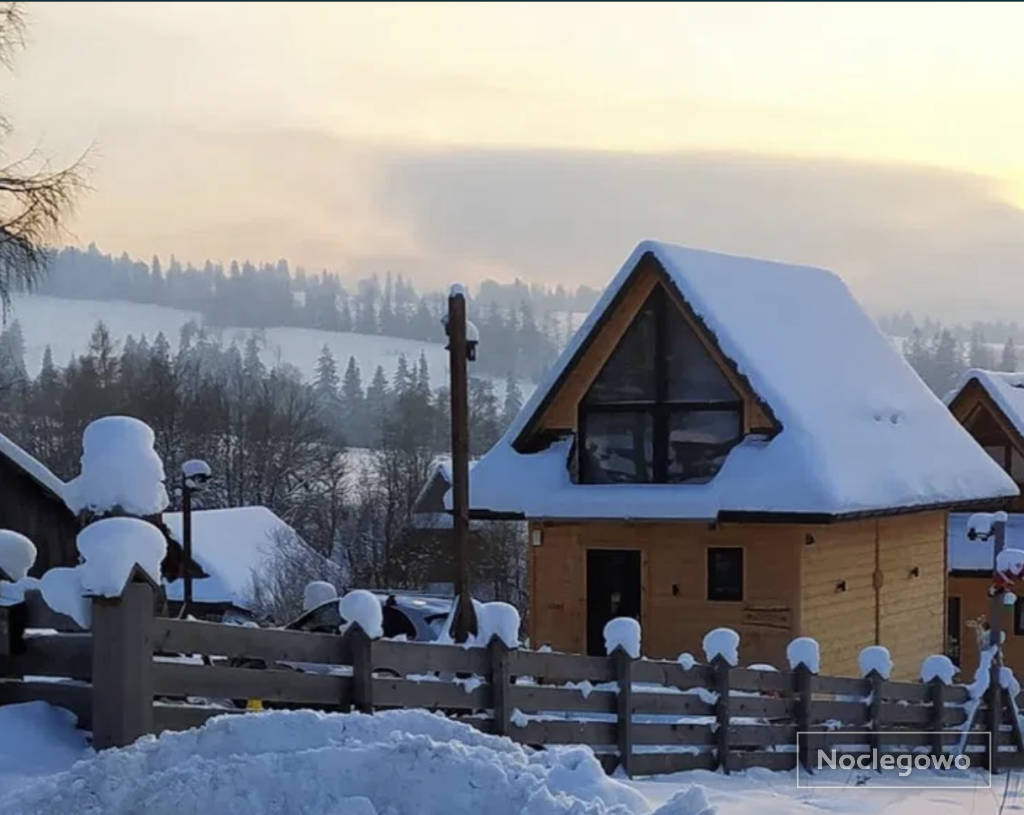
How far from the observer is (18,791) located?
5.86 meters

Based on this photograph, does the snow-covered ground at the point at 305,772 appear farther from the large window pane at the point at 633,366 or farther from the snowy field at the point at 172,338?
the snowy field at the point at 172,338

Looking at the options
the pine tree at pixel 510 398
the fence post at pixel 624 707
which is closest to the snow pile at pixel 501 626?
the fence post at pixel 624 707

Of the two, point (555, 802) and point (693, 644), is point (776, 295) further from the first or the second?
point (555, 802)

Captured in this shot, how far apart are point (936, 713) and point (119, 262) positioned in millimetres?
69511

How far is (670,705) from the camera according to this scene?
389 inches

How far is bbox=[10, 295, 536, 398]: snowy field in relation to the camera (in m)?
71.6

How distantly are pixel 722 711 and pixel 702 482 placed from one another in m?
6.07

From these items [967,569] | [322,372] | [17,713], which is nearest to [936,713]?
[17,713]

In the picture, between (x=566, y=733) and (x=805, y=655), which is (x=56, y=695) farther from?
(x=805, y=655)

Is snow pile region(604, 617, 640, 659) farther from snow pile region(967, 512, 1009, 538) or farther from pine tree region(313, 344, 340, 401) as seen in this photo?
pine tree region(313, 344, 340, 401)

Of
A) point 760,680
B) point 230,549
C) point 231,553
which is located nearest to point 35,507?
point 760,680

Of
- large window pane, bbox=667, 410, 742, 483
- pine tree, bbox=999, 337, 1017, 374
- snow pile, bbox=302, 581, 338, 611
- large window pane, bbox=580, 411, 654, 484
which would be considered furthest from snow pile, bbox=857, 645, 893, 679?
pine tree, bbox=999, 337, 1017, 374

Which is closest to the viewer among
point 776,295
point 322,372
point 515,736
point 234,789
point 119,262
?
point 234,789

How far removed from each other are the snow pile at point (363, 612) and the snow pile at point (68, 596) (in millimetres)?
1464
